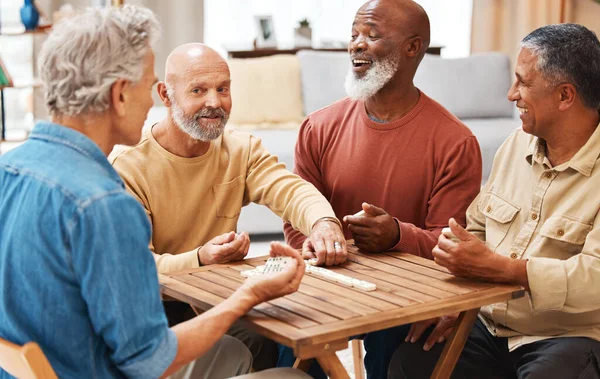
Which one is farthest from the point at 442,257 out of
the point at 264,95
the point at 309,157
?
the point at 264,95

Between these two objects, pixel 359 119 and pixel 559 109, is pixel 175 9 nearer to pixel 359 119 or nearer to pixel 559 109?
pixel 359 119

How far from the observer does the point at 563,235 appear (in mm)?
2049

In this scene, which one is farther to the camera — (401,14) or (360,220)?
(401,14)

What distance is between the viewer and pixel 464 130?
2516 mm

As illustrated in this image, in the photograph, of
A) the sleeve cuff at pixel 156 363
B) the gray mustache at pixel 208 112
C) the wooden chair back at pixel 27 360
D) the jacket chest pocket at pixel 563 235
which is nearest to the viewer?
the wooden chair back at pixel 27 360

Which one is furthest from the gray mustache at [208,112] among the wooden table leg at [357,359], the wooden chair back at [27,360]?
the wooden chair back at [27,360]

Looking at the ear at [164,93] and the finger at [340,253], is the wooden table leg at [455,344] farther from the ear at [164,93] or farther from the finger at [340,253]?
the ear at [164,93]

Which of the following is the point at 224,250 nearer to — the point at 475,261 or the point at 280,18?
the point at 475,261

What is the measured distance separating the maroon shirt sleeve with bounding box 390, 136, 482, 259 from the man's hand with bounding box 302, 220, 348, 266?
0.34 meters

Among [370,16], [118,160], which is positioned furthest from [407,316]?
[370,16]

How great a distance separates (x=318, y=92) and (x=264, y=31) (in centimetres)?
82

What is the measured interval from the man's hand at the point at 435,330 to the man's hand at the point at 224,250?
485 mm

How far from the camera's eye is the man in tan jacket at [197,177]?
89.0 inches

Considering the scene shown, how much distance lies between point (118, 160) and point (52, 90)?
789 millimetres
